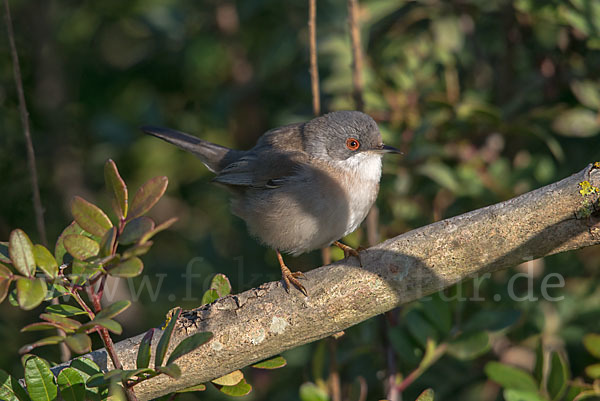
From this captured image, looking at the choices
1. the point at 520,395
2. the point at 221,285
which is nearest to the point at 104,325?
the point at 221,285

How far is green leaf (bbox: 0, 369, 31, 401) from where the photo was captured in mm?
1828

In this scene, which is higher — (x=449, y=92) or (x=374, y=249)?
(x=449, y=92)

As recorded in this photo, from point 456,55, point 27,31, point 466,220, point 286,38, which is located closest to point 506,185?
point 456,55

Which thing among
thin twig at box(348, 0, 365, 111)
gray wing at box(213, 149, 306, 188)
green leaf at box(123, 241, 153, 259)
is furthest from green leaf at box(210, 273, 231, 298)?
thin twig at box(348, 0, 365, 111)

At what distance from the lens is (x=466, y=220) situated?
216 cm

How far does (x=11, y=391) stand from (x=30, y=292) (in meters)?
0.56

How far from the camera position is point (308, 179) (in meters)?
3.49

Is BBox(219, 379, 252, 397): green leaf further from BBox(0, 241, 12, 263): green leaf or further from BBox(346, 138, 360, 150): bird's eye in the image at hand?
BBox(346, 138, 360, 150): bird's eye

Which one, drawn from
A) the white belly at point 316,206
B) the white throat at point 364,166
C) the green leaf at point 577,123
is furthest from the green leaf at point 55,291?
the green leaf at point 577,123

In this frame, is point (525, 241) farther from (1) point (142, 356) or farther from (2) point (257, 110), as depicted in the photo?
(2) point (257, 110)

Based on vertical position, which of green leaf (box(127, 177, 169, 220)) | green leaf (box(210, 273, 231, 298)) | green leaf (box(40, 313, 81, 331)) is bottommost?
green leaf (box(210, 273, 231, 298))

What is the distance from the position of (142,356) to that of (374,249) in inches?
37.1

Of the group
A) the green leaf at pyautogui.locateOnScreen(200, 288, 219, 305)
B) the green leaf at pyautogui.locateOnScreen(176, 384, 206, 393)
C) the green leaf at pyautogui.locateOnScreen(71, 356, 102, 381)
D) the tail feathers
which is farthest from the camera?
the tail feathers

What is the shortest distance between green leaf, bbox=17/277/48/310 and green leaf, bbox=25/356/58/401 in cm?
36
